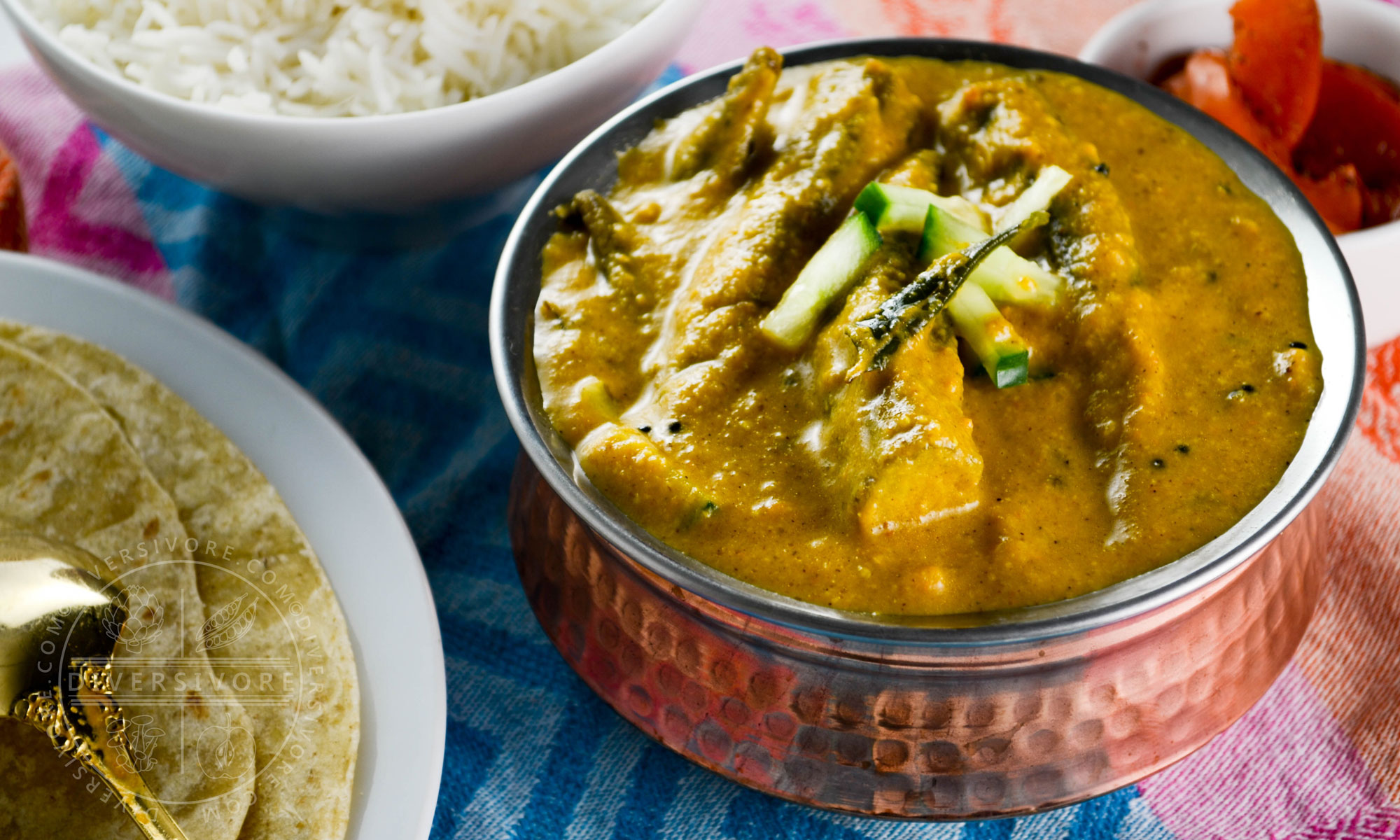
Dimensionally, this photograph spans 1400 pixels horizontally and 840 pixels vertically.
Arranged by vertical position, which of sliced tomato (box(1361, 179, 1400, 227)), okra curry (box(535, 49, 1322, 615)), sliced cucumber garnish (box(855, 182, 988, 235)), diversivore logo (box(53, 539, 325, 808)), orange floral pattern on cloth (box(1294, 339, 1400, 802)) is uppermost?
sliced cucumber garnish (box(855, 182, 988, 235))

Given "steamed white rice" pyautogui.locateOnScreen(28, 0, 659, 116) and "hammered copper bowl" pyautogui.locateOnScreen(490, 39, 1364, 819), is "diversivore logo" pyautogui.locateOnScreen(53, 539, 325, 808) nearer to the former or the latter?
"hammered copper bowl" pyautogui.locateOnScreen(490, 39, 1364, 819)

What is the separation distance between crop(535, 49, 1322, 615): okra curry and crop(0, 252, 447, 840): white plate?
0.33m

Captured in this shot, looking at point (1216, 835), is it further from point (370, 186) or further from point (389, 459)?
point (370, 186)

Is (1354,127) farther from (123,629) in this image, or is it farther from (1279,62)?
(123,629)

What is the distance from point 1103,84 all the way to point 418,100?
42.3 inches

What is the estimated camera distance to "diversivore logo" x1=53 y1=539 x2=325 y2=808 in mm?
1330

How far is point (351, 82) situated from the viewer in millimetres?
1919

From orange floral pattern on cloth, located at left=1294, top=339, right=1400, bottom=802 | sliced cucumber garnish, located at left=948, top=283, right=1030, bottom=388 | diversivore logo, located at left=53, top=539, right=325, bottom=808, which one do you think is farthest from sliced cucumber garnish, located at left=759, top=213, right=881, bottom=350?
orange floral pattern on cloth, located at left=1294, top=339, right=1400, bottom=802

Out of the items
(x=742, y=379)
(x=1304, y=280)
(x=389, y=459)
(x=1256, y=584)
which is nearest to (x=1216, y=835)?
(x=1256, y=584)

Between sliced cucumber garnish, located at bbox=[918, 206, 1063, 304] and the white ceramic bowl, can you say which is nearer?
sliced cucumber garnish, located at bbox=[918, 206, 1063, 304]

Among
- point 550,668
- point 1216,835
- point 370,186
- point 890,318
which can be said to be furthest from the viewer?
point 370,186

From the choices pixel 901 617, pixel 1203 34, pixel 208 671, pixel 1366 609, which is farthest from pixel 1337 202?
pixel 208 671

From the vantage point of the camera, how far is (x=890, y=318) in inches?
50.3

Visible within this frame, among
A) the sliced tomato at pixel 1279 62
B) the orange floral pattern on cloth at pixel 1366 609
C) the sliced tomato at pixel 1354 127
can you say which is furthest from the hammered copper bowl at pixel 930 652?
the sliced tomato at pixel 1354 127
